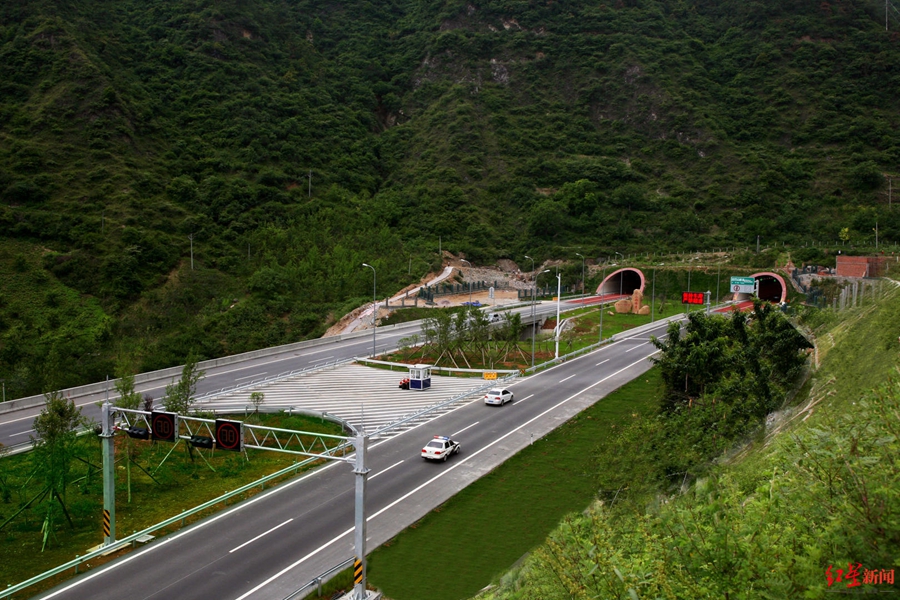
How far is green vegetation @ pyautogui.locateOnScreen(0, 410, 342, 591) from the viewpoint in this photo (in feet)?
68.4

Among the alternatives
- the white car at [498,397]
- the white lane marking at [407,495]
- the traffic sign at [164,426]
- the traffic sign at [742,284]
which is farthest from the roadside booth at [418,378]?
the traffic sign at [742,284]

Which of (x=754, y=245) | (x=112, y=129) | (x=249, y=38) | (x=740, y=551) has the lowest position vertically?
(x=740, y=551)

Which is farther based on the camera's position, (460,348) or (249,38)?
(249,38)

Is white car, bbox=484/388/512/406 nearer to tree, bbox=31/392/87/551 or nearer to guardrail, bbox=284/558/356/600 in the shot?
guardrail, bbox=284/558/356/600

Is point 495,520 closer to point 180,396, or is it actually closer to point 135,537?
point 135,537

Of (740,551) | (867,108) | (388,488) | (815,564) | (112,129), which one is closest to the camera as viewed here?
(815,564)

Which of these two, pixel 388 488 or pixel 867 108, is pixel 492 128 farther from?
pixel 388 488

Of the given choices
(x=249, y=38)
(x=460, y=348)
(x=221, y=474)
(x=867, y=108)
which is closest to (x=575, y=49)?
(x=867, y=108)

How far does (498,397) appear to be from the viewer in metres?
37.0

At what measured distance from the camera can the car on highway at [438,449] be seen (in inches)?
1099

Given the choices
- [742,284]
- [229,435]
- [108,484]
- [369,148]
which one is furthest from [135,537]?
[369,148]

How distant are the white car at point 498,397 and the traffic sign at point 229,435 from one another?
63.5ft

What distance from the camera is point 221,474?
90.2ft

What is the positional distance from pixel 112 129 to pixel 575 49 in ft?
308
